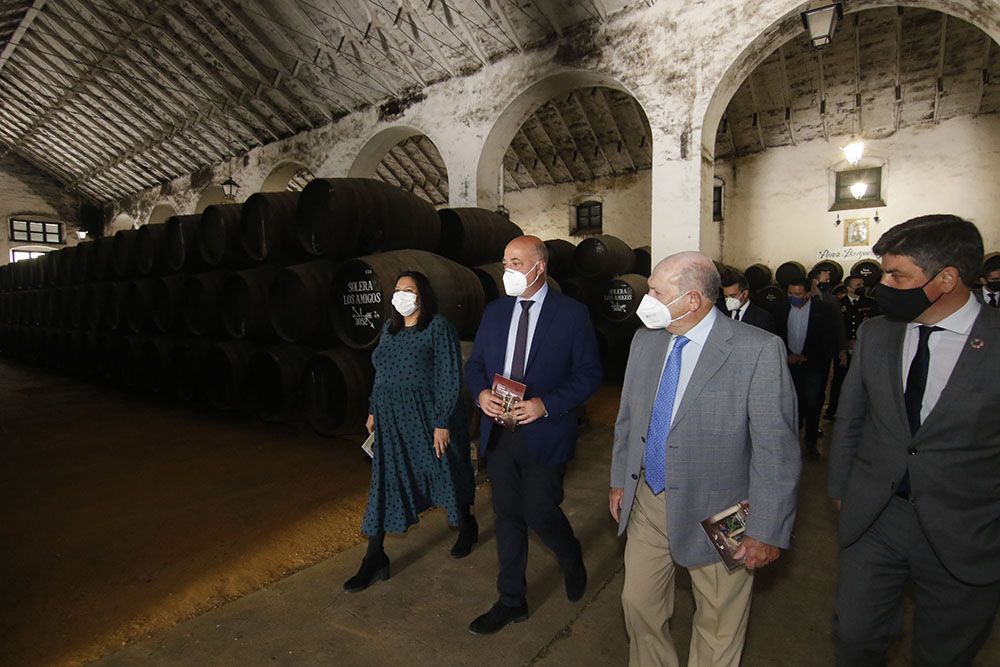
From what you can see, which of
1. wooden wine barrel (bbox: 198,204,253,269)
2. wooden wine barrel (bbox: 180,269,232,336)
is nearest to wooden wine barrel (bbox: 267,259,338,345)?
wooden wine barrel (bbox: 198,204,253,269)

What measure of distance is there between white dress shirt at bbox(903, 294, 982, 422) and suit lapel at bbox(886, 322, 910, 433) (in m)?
0.05

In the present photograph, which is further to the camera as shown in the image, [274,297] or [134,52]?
[134,52]

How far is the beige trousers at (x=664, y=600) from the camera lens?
1576 mm

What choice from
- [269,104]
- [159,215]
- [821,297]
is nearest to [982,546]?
[821,297]

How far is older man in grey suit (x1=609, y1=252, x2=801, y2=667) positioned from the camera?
1.50 meters

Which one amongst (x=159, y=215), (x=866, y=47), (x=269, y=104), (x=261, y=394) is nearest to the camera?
(x=261, y=394)

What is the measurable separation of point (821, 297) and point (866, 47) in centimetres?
778

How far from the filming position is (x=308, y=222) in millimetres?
4949

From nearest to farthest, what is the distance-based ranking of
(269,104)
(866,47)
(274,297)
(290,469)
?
(290,469) → (274,297) → (866,47) → (269,104)

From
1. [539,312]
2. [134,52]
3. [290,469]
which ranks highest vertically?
[134,52]

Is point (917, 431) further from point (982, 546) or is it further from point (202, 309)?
point (202, 309)

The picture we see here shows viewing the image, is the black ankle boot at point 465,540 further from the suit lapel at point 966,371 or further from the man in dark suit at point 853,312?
the man in dark suit at point 853,312

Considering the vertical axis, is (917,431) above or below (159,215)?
below

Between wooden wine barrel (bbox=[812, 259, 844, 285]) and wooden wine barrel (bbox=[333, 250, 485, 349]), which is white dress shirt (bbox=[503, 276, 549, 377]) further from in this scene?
wooden wine barrel (bbox=[812, 259, 844, 285])
